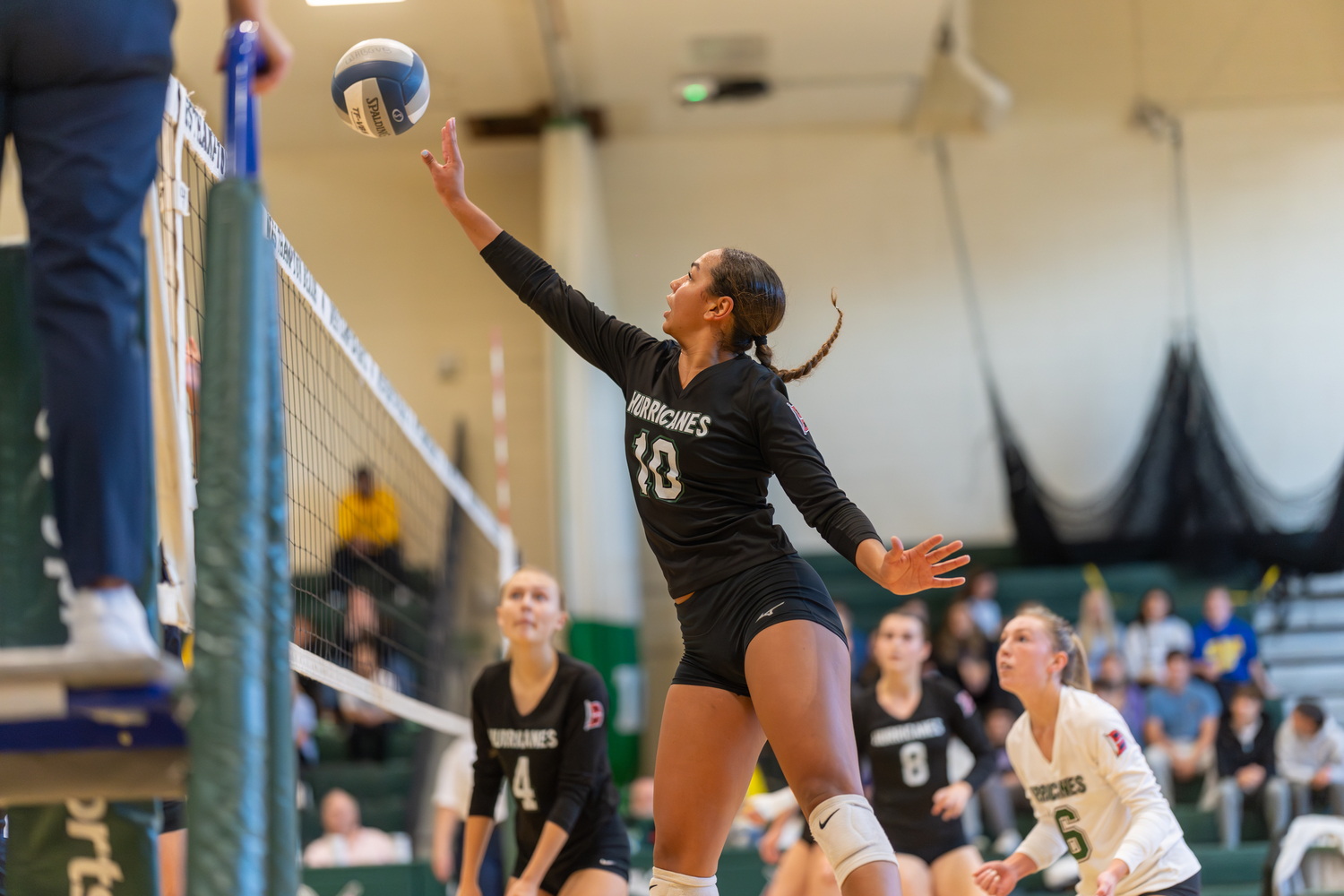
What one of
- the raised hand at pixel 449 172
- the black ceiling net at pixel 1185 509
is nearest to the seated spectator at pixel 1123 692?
the black ceiling net at pixel 1185 509

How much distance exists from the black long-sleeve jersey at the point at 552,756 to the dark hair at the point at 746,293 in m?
1.79

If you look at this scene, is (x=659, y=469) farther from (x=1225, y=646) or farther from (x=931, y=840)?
(x=1225, y=646)

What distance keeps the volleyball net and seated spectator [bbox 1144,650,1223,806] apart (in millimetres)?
5297

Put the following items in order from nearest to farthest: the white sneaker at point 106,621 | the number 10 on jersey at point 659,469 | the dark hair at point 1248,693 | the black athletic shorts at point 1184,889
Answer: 1. the white sneaker at point 106,621
2. the number 10 on jersey at point 659,469
3. the black athletic shorts at point 1184,889
4. the dark hair at point 1248,693

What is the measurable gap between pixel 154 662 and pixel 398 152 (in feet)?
40.8

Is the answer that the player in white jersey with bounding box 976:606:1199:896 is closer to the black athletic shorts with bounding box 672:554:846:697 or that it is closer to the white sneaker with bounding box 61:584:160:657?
the black athletic shorts with bounding box 672:554:846:697

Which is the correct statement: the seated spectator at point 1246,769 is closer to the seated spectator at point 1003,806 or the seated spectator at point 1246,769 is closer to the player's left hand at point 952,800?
the seated spectator at point 1003,806

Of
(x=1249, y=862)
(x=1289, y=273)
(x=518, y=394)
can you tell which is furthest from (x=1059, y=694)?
(x=1289, y=273)

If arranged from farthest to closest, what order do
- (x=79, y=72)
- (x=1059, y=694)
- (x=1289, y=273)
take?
1. (x=1289, y=273)
2. (x=1059, y=694)
3. (x=79, y=72)

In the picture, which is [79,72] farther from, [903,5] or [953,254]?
[953,254]

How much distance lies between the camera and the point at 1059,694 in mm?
4137

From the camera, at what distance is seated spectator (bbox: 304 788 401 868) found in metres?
8.16

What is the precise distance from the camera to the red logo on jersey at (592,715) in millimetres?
4336

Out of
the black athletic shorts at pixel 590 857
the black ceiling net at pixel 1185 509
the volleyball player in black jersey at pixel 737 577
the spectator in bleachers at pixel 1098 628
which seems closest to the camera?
the volleyball player in black jersey at pixel 737 577
